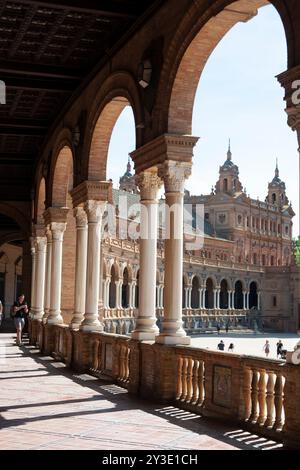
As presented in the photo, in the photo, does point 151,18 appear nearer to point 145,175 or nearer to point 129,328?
point 145,175

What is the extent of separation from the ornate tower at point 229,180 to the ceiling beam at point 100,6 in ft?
288

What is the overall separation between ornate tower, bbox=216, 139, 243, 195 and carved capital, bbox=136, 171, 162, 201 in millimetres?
87661

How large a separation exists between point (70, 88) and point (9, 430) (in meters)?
9.93

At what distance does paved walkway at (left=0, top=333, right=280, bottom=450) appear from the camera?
7090 mm

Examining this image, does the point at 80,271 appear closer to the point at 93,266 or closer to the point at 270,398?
the point at 93,266

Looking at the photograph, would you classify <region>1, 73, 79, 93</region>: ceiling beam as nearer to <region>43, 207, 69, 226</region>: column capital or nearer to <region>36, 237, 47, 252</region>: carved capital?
<region>43, 207, 69, 226</region>: column capital

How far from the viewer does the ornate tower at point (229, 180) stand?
99037mm

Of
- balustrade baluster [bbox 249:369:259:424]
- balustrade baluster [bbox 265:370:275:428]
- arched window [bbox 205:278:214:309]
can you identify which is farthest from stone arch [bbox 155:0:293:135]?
arched window [bbox 205:278:214:309]

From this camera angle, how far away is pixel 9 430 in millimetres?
7789

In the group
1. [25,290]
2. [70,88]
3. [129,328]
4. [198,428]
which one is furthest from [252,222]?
[198,428]

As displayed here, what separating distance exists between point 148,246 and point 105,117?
404cm

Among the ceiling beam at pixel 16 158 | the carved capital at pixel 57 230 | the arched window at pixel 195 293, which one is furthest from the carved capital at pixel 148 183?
the arched window at pixel 195 293

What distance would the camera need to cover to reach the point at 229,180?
325 feet

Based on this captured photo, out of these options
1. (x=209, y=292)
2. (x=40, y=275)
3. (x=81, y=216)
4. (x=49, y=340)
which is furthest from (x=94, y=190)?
(x=209, y=292)
